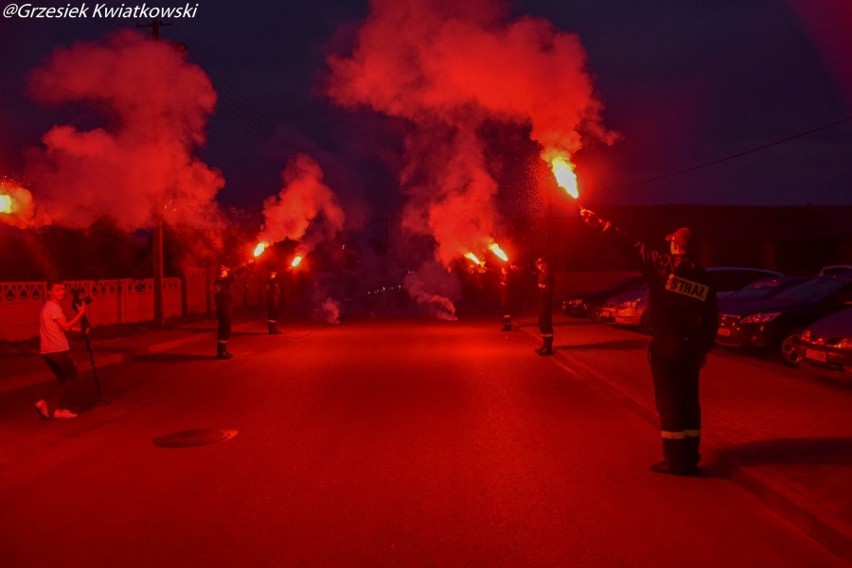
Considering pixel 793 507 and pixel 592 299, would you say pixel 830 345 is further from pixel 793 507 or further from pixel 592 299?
pixel 592 299

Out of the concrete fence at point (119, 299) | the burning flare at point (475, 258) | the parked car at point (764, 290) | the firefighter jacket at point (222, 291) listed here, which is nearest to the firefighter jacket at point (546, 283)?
the parked car at point (764, 290)

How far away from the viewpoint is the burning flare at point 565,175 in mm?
8679

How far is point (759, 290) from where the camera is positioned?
17719mm

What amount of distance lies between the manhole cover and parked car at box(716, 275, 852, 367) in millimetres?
9567

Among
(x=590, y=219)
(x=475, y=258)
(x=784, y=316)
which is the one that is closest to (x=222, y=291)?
(x=784, y=316)

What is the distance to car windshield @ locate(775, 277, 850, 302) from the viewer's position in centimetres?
1531

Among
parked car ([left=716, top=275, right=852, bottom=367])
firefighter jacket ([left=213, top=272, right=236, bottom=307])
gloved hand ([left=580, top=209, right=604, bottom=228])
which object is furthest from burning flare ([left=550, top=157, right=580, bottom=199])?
firefighter jacket ([left=213, top=272, right=236, bottom=307])

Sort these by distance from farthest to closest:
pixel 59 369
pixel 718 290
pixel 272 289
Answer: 1. pixel 272 289
2. pixel 718 290
3. pixel 59 369

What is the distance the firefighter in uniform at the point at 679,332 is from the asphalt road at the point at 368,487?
39 cm

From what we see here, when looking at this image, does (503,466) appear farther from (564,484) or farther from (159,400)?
(159,400)

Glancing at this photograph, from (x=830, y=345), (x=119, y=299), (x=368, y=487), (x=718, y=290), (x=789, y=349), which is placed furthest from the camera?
(x=119, y=299)

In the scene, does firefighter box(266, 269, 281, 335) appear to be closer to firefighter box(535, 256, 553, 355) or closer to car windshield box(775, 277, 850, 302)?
firefighter box(535, 256, 553, 355)

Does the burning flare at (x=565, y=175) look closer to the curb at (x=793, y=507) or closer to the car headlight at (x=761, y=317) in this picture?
the curb at (x=793, y=507)

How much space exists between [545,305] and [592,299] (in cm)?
1203
